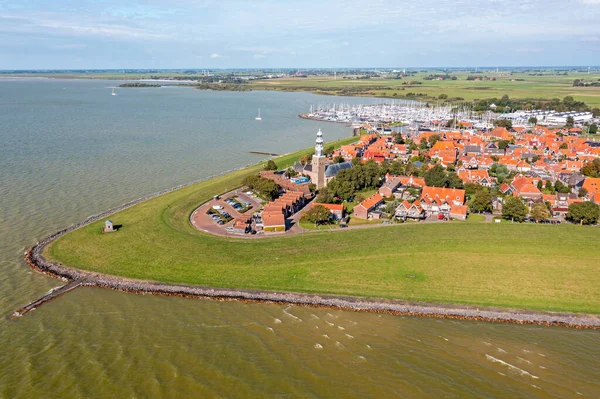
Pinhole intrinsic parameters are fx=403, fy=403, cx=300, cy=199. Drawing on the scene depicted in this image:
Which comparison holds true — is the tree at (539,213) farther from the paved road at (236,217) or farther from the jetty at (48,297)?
the jetty at (48,297)


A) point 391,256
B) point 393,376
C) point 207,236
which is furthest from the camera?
point 207,236

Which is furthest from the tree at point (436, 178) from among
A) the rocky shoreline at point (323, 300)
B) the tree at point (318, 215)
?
the rocky shoreline at point (323, 300)

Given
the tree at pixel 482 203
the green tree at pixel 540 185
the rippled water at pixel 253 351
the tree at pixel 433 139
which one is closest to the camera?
the rippled water at pixel 253 351

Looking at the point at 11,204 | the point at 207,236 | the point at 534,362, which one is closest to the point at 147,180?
the point at 11,204

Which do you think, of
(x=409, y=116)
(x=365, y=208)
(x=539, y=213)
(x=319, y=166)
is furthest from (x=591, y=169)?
(x=409, y=116)

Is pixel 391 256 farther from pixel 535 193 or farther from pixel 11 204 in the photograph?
pixel 11 204

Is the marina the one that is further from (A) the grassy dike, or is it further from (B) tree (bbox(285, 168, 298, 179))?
(A) the grassy dike
